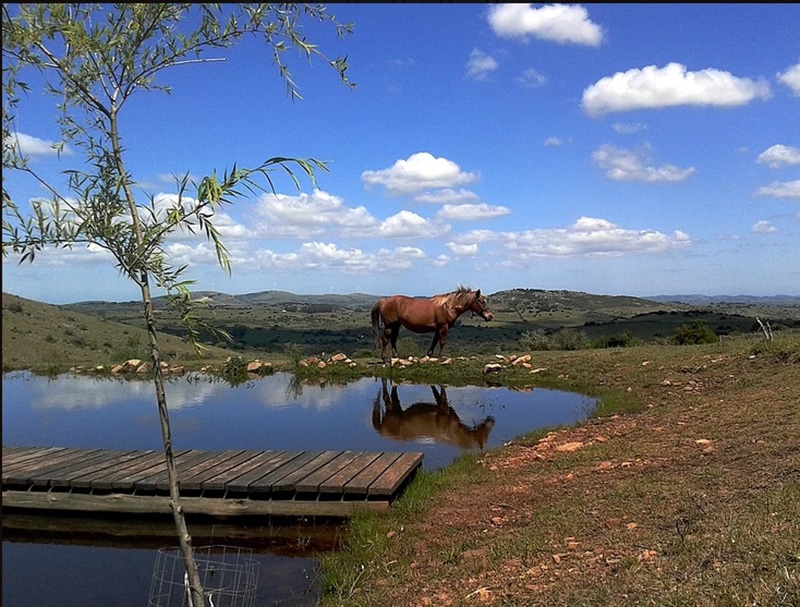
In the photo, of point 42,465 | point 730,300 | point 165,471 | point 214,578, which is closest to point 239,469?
point 165,471

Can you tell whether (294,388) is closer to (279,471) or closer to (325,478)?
(279,471)

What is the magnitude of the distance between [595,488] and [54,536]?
16.6ft

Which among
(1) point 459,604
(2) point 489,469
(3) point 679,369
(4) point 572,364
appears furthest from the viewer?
(4) point 572,364

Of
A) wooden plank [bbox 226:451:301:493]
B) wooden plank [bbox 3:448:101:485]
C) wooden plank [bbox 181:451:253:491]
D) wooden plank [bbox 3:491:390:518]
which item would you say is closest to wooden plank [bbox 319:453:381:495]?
wooden plank [bbox 3:491:390:518]

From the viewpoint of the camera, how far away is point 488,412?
10.9m

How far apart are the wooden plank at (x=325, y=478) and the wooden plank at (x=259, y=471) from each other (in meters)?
0.51

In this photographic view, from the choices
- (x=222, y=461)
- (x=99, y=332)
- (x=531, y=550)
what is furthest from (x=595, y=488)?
(x=99, y=332)

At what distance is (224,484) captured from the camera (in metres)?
6.42

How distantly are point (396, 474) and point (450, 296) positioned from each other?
28.7ft

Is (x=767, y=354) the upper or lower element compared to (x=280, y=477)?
upper

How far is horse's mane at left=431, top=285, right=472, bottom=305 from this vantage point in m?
15.0

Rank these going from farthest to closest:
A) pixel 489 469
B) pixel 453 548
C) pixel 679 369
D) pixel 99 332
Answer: pixel 99 332 → pixel 679 369 → pixel 489 469 → pixel 453 548

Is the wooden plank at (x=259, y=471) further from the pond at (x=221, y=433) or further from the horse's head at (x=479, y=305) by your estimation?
the horse's head at (x=479, y=305)

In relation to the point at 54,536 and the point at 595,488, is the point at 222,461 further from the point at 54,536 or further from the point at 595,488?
the point at 595,488
